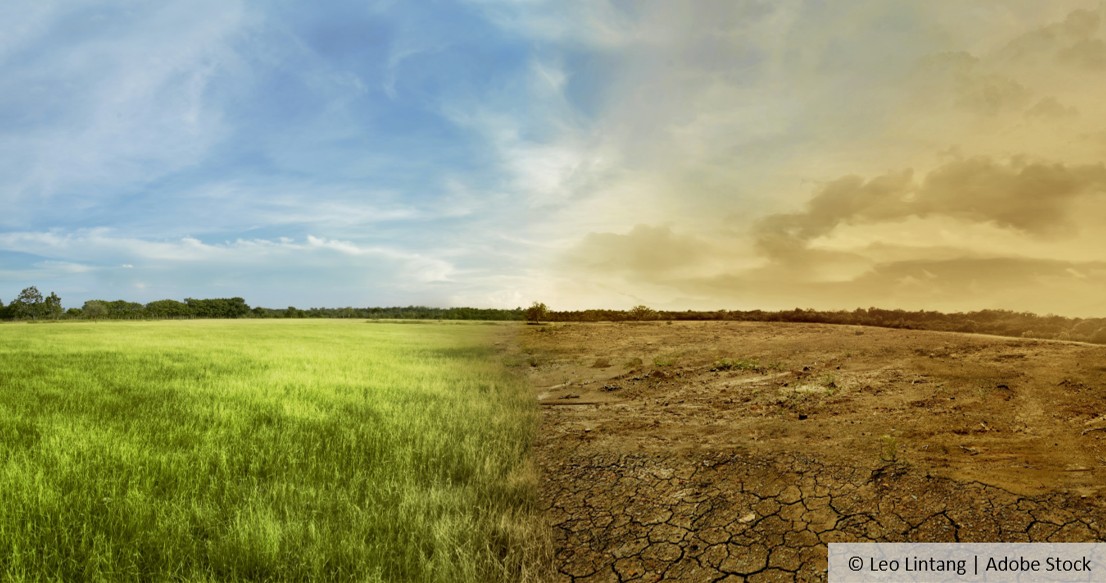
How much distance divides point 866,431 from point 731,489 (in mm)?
2475

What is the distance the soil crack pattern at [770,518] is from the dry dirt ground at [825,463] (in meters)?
0.02

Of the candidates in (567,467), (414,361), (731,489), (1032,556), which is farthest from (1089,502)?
(414,361)

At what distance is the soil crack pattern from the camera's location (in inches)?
158

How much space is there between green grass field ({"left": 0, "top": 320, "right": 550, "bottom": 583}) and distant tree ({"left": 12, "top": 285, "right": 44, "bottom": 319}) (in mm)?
175001

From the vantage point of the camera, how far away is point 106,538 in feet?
15.2

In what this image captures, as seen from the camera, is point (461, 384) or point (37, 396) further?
point (461, 384)

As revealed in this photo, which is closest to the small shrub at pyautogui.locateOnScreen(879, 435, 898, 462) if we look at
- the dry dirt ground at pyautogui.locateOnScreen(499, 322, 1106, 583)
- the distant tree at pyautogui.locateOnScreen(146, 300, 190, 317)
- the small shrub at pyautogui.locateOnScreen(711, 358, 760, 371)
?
the dry dirt ground at pyautogui.locateOnScreen(499, 322, 1106, 583)

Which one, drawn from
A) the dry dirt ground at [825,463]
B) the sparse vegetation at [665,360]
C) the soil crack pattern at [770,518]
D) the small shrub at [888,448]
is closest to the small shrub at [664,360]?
the sparse vegetation at [665,360]

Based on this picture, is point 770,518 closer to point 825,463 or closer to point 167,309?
point 825,463

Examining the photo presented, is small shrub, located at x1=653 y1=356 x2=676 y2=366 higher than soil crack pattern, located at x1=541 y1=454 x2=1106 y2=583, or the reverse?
small shrub, located at x1=653 y1=356 x2=676 y2=366

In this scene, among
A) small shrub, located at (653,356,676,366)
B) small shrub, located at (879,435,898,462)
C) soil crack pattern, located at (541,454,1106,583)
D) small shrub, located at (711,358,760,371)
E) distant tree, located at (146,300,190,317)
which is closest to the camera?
soil crack pattern, located at (541,454,1106,583)

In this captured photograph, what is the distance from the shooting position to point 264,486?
5871mm

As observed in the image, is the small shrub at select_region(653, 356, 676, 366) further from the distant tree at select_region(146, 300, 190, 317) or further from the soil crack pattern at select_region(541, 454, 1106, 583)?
the distant tree at select_region(146, 300, 190, 317)

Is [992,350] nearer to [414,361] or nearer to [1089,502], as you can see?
[1089,502]
